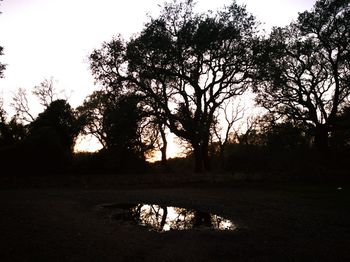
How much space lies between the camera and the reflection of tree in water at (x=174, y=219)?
30.6ft

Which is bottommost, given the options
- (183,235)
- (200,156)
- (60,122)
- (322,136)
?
(183,235)

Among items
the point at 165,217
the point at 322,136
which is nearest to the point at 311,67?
the point at 322,136

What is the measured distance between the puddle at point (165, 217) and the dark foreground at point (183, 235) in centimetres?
53

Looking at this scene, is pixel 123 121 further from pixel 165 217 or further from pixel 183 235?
pixel 183 235

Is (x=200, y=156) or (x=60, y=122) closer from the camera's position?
(x=200, y=156)

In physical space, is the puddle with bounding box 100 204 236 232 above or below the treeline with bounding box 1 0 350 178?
below

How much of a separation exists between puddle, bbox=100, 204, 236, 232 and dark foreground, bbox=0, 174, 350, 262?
20.7 inches

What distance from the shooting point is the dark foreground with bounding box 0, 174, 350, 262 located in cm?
638

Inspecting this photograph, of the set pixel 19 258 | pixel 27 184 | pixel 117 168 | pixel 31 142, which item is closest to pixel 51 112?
pixel 31 142

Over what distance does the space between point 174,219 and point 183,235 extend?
7.57ft

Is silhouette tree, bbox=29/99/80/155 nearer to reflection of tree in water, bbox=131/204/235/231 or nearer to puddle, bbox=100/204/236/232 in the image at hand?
puddle, bbox=100/204/236/232

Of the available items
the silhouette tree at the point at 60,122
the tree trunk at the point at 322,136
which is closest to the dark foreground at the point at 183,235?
the tree trunk at the point at 322,136

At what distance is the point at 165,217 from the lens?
10.8 meters

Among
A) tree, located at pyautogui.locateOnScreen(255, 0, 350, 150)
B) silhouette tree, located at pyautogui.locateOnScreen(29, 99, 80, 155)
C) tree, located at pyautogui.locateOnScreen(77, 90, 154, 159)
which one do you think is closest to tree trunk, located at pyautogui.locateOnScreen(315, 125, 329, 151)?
tree, located at pyautogui.locateOnScreen(255, 0, 350, 150)
